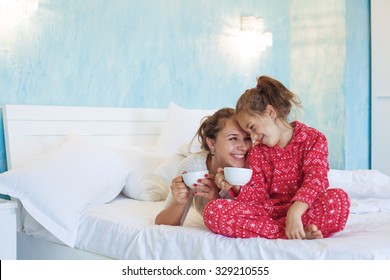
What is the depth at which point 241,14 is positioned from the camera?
400 cm

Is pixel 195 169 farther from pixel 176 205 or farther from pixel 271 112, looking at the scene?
pixel 271 112

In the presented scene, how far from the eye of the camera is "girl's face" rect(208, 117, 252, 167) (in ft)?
6.89

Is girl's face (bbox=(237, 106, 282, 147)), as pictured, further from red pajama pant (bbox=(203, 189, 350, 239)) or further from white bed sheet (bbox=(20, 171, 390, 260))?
white bed sheet (bbox=(20, 171, 390, 260))

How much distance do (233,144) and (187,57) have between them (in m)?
1.59

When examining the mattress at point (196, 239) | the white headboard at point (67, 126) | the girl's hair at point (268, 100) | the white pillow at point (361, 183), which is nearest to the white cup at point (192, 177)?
the mattress at point (196, 239)

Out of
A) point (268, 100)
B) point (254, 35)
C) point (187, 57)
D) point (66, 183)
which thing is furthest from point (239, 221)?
point (254, 35)

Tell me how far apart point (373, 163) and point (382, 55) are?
863 millimetres

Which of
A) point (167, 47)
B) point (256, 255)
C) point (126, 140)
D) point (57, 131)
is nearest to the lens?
point (256, 255)

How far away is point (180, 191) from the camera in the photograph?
6.49ft

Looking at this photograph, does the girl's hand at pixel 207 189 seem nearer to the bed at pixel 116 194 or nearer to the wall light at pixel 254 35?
the bed at pixel 116 194

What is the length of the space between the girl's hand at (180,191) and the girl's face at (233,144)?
22 cm

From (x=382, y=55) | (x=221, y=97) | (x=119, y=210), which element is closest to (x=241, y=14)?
(x=221, y=97)

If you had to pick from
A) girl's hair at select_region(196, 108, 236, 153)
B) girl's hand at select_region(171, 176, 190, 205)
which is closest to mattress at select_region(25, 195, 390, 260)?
girl's hand at select_region(171, 176, 190, 205)
